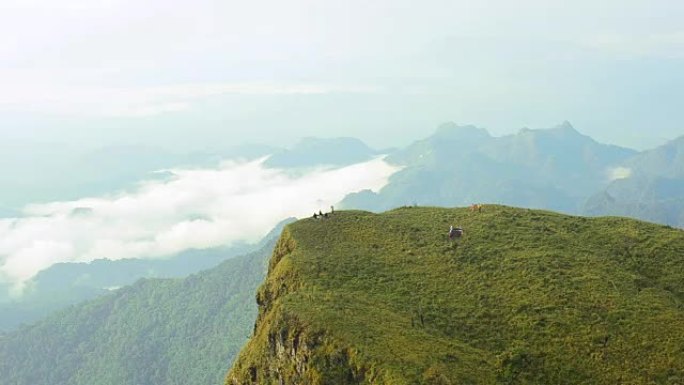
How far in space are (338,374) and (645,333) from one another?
24.9 meters

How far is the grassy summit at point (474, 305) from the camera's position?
4566 centimetres

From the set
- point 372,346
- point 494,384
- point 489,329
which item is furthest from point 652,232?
point 372,346

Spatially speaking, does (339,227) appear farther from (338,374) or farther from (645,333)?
(645,333)

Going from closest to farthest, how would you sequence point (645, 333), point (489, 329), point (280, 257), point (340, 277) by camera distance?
1. point (645, 333)
2. point (489, 329)
3. point (340, 277)
4. point (280, 257)

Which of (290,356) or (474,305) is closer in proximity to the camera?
(290,356)

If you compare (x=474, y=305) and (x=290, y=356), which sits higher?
(x=474, y=305)

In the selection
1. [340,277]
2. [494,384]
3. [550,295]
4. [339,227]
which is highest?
[339,227]

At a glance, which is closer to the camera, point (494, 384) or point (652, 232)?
point (494, 384)

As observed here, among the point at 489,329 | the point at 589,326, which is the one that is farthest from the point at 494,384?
the point at 589,326

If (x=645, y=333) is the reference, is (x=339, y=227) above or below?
above

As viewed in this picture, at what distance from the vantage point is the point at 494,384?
147ft

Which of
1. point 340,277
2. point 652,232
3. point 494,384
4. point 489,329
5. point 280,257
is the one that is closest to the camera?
point 494,384

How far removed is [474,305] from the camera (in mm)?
54781

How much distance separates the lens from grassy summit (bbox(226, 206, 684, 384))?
45.7 metres
